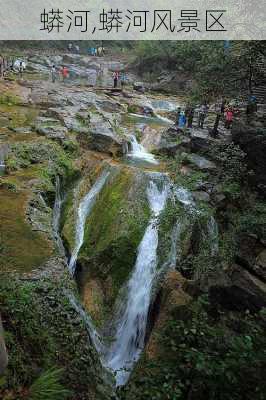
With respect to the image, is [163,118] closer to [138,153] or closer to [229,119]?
[229,119]

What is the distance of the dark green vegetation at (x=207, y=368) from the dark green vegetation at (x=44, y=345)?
819mm

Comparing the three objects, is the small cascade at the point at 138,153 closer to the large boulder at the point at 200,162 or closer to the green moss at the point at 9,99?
the large boulder at the point at 200,162

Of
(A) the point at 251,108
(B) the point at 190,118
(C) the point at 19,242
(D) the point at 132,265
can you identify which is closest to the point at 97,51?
(B) the point at 190,118

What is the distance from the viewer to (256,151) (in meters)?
9.56

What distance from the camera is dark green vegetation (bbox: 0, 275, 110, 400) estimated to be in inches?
176

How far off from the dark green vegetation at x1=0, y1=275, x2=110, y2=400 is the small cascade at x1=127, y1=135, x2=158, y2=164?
8.86 m

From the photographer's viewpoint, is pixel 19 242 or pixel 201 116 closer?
pixel 19 242

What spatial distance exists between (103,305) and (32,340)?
406 cm

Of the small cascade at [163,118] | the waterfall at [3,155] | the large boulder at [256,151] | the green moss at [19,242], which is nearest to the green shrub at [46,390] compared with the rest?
the green moss at [19,242]

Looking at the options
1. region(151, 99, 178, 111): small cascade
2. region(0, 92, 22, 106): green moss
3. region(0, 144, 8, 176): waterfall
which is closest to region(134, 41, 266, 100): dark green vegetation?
region(0, 144, 8, 176): waterfall

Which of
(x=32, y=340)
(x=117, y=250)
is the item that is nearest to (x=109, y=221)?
(x=117, y=250)

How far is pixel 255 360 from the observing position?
393 cm

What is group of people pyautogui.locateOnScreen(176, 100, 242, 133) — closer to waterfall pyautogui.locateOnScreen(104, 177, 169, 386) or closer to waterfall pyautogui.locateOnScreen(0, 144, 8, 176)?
waterfall pyautogui.locateOnScreen(0, 144, 8, 176)

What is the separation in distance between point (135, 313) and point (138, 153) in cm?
776
